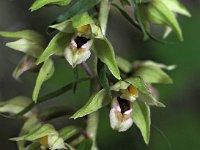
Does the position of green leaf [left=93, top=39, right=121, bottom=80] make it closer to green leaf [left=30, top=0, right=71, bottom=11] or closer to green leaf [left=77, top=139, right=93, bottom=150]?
green leaf [left=30, top=0, right=71, bottom=11]

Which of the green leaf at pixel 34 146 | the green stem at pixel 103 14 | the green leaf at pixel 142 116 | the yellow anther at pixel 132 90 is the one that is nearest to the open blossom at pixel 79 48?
the green stem at pixel 103 14

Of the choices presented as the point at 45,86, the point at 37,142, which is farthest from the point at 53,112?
the point at 45,86

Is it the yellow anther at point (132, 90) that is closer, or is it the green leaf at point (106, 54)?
the green leaf at point (106, 54)

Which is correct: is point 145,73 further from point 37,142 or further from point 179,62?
point 179,62

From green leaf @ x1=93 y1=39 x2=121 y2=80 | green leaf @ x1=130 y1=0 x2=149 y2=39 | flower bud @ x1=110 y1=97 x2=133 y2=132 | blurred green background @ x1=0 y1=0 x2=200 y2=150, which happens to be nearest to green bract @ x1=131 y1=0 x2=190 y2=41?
green leaf @ x1=130 y1=0 x2=149 y2=39

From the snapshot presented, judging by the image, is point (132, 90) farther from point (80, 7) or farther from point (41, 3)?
point (41, 3)

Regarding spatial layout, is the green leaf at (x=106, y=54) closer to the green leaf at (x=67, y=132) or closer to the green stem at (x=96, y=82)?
the green stem at (x=96, y=82)
